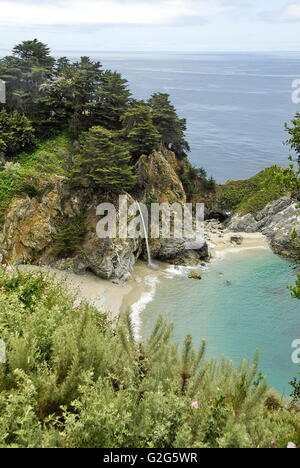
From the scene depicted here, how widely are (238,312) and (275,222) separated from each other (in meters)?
14.9

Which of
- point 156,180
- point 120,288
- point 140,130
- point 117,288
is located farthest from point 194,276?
point 140,130

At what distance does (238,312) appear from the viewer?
68.9 ft

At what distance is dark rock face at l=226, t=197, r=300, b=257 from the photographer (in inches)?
1220

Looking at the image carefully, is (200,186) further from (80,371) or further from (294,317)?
(80,371)

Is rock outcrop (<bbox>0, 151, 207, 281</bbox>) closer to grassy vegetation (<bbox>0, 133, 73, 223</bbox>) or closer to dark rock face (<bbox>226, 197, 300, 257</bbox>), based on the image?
grassy vegetation (<bbox>0, 133, 73, 223</bbox>)

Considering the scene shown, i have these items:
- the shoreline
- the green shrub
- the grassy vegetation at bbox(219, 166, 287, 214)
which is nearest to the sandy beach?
the shoreline

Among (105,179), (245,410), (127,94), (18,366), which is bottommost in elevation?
(245,410)

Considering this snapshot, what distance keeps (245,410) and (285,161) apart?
61567 mm

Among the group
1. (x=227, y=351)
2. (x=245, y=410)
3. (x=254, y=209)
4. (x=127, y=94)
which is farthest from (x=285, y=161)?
(x=245, y=410)

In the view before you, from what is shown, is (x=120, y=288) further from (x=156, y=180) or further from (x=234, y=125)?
(x=234, y=125)

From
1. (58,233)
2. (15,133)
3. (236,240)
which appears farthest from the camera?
(236,240)

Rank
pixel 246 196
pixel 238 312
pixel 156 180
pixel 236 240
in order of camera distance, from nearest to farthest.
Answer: pixel 238 312 → pixel 156 180 → pixel 236 240 → pixel 246 196

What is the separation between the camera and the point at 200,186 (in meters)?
35.9
